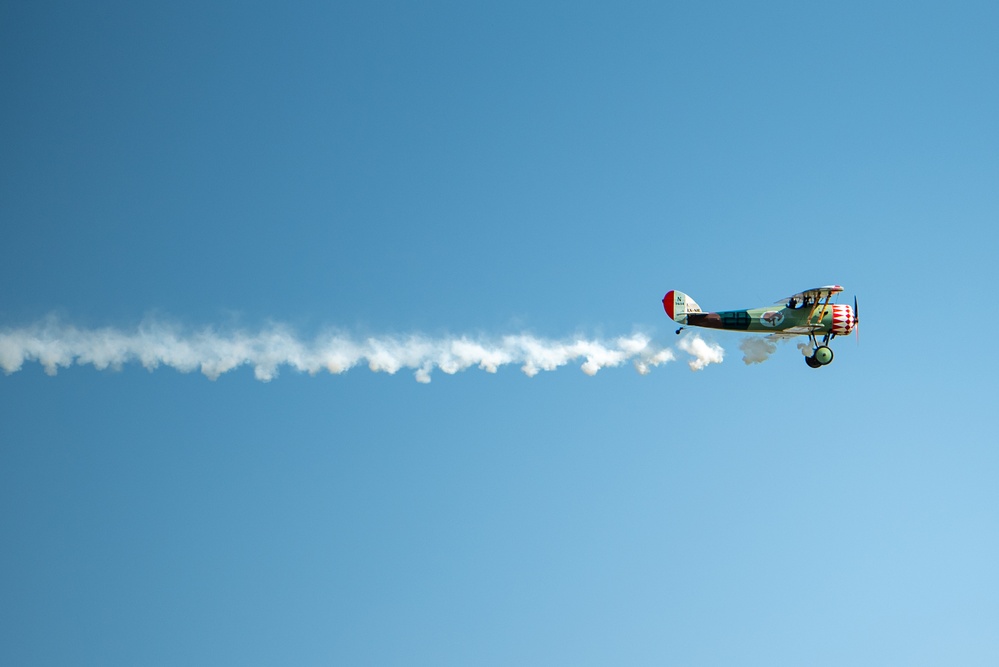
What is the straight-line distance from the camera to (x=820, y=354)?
96500 mm

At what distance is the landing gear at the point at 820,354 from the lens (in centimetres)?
9650

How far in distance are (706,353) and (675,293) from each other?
2.76 m

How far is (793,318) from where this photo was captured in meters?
96.1

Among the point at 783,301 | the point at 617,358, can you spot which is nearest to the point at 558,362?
the point at 617,358

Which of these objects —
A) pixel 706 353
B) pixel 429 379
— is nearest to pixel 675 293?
pixel 706 353

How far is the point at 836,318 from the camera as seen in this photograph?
96250mm

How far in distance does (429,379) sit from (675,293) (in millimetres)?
10310

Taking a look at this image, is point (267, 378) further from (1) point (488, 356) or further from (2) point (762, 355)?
(2) point (762, 355)

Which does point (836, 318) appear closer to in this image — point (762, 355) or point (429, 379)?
point (762, 355)

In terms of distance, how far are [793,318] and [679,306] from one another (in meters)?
4.50

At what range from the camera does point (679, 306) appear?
9669cm

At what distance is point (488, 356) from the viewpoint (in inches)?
3836

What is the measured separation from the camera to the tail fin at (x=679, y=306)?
96.6 m

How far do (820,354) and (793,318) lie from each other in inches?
72.4
